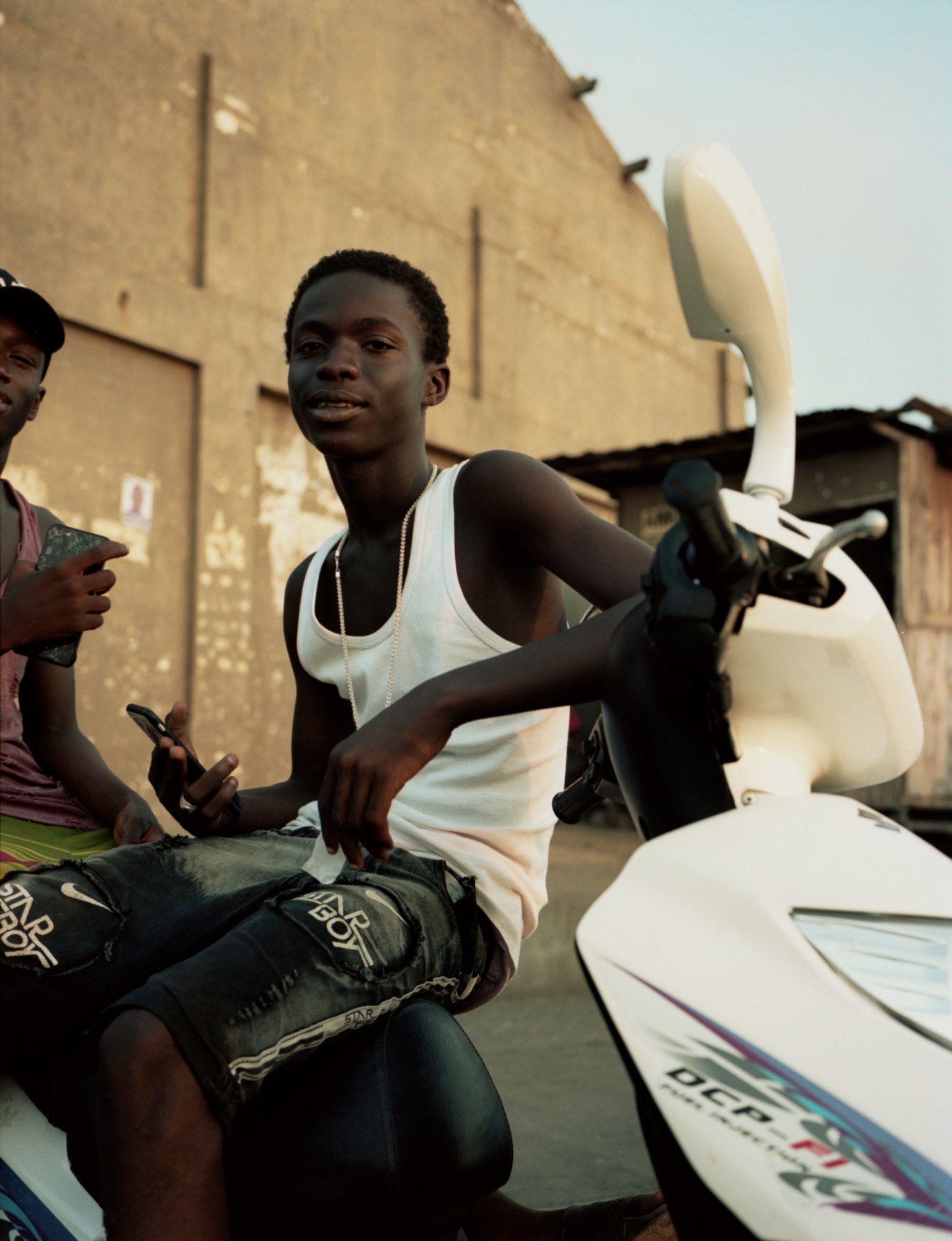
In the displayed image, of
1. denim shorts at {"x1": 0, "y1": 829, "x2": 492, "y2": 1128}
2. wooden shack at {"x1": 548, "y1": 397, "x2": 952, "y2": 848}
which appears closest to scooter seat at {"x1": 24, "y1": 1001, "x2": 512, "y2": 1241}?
denim shorts at {"x1": 0, "y1": 829, "x2": 492, "y2": 1128}

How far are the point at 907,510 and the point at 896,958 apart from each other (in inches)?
319

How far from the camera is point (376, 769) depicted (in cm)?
119

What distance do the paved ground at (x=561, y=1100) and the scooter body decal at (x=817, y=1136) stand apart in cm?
177

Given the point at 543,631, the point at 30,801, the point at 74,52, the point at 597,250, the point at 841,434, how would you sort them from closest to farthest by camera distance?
1. the point at 543,631
2. the point at 30,801
3. the point at 74,52
4. the point at 841,434
5. the point at 597,250

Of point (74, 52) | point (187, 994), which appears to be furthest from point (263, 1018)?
point (74, 52)

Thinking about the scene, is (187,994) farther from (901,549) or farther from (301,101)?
(301,101)

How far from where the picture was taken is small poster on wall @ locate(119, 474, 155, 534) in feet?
23.4

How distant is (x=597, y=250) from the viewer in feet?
39.0

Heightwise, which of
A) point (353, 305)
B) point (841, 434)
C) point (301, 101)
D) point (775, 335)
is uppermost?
point (301, 101)

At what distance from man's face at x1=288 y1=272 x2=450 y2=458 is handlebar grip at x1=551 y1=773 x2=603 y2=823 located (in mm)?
705

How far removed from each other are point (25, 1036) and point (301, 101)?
28.0 ft

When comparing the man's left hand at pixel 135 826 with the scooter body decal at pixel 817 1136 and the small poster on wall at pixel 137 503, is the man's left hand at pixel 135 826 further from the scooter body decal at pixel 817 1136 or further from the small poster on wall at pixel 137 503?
the small poster on wall at pixel 137 503

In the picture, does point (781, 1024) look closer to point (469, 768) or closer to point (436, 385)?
point (469, 768)

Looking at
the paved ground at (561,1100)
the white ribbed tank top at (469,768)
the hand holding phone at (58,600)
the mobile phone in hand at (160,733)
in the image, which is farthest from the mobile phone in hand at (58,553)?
the paved ground at (561,1100)
